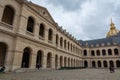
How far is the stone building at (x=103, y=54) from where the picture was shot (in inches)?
1752

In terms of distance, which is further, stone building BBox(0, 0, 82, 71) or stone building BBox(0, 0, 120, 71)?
stone building BBox(0, 0, 120, 71)

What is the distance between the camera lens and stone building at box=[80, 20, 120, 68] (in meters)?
44.5

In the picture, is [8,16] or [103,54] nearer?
[8,16]

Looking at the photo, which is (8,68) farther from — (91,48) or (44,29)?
(91,48)

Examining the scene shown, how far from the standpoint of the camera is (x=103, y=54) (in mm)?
47375

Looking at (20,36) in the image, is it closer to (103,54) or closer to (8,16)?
(8,16)

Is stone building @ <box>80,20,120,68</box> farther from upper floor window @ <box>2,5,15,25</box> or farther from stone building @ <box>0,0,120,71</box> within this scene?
upper floor window @ <box>2,5,15,25</box>

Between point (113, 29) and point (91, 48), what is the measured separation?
1471 inches

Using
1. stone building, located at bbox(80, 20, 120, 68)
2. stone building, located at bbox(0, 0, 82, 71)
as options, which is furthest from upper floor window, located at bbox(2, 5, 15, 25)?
stone building, located at bbox(80, 20, 120, 68)

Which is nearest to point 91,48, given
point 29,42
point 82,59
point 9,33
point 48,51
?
point 82,59

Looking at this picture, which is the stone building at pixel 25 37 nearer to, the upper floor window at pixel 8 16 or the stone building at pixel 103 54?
the upper floor window at pixel 8 16

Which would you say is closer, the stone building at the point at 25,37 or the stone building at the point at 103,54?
the stone building at the point at 25,37

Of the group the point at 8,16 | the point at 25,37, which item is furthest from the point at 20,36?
the point at 8,16

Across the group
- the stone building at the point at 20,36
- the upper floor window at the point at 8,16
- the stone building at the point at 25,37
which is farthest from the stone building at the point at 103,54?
the upper floor window at the point at 8,16
